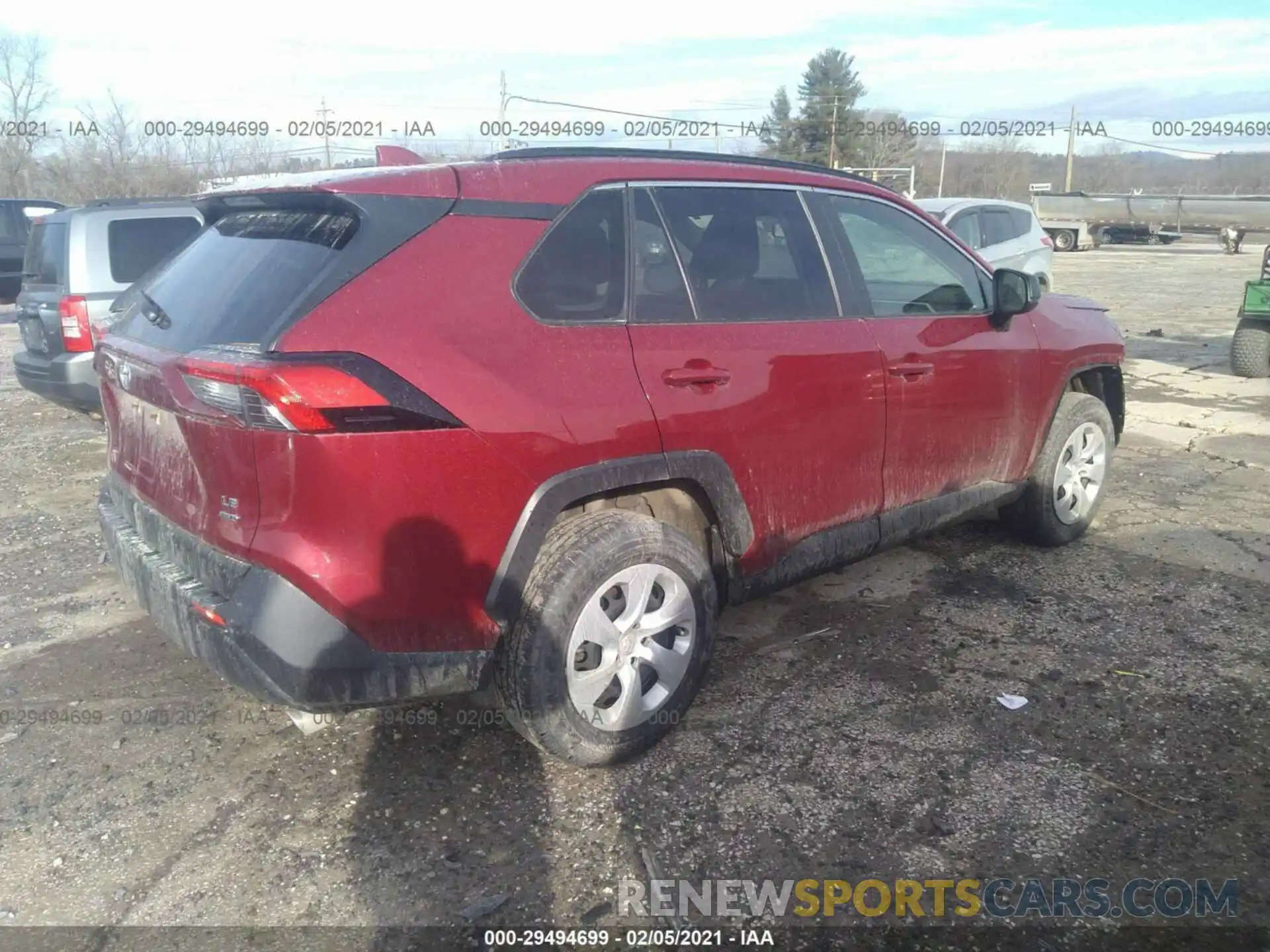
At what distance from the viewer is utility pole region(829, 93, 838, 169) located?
4356cm

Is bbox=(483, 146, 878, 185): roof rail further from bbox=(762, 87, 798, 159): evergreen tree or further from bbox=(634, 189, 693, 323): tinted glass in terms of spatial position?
bbox=(762, 87, 798, 159): evergreen tree

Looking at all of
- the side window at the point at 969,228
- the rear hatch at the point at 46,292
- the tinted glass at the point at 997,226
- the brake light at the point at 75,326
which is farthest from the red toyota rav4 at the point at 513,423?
the tinted glass at the point at 997,226

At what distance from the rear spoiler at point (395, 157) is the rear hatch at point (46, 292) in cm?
464

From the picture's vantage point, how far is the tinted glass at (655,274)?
3.02 meters

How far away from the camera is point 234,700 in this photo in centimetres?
351

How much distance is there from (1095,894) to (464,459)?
1993mm

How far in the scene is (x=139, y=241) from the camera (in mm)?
7348

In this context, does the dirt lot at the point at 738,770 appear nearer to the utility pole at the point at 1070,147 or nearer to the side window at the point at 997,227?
the side window at the point at 997,227

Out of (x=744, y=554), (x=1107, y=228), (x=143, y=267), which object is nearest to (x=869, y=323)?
(x=744, y=554)

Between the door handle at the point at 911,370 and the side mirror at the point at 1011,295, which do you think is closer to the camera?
the door handle at the point at 911,370

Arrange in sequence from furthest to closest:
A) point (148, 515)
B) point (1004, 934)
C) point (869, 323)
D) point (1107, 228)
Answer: point (1107, 228), point (869, 323), point (148, 515), point (1004, 934)

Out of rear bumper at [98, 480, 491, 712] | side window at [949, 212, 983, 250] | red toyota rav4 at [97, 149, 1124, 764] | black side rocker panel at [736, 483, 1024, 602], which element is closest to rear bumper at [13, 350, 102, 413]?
red toyota rav4 at [97, 149, 1124, 764]

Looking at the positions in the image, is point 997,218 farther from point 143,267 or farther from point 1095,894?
point 1095,894

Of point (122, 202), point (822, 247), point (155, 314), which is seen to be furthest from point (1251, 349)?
point (122, 202)
